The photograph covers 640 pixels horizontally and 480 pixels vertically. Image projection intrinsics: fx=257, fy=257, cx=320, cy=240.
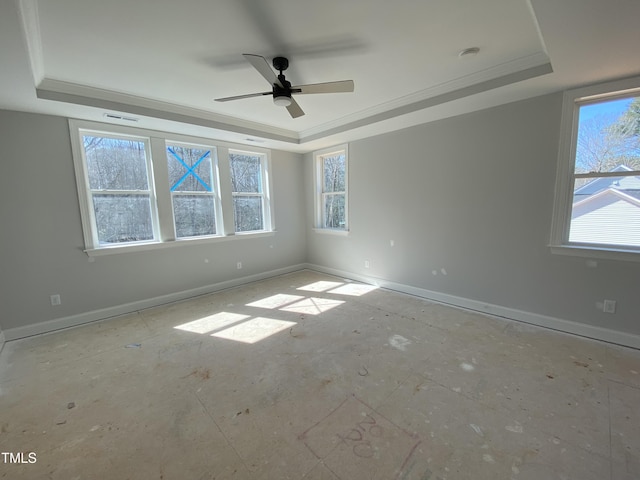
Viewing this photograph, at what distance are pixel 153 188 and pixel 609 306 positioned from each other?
5.56 m

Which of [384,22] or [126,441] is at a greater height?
[384,22]

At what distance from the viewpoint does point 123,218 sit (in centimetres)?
354

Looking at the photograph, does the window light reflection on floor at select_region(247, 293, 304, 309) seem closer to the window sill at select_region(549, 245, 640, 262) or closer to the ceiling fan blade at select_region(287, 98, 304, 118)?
the ceiling fan blade at select_region(287, 98, 304, 118)

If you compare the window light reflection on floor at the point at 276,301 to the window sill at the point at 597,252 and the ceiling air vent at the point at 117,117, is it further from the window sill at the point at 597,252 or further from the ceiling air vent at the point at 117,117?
the window sill at the point at 597,252

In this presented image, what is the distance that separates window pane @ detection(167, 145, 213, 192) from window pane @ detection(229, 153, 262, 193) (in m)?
0.42

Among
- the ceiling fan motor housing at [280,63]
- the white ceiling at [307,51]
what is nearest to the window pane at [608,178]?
the white ceiling at [307,51]

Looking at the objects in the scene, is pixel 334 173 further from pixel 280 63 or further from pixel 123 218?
pixel 123 218

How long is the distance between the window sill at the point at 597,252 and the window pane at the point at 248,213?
4.36 m

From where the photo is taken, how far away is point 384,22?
1853 millimetres

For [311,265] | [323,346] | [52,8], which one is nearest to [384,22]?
[52,8]

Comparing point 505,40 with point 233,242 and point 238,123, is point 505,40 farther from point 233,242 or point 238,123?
point 233,242

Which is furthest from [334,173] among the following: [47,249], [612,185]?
[47,249]

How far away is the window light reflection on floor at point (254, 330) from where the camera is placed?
283 cm

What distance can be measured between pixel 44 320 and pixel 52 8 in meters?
3.18
